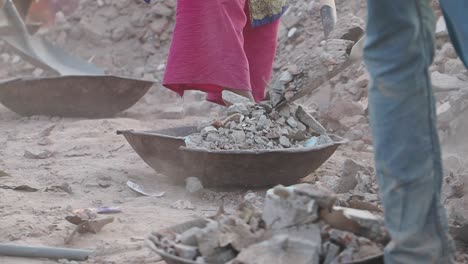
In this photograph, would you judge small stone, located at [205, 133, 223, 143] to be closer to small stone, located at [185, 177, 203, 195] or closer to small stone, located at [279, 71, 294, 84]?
small stone, located at [185, 177, 203, 195]

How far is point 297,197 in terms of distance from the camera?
2217 millimetres

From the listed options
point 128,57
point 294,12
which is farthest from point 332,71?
point 128,57

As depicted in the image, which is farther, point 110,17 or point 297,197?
point 110,17

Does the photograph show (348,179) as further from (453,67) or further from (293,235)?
(453,67)

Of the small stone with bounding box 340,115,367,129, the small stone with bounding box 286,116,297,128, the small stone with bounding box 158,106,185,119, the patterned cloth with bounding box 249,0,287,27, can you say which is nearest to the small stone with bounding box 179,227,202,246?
the small stone with bounding box 286,116,297,128

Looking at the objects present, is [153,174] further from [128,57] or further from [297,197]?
[128,57]

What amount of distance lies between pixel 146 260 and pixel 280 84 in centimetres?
156

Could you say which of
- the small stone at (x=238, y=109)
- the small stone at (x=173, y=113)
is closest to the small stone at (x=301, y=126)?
the small stone at (x=238, y=109)

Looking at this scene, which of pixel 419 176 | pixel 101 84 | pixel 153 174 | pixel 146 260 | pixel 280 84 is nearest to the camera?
pixel 419 176

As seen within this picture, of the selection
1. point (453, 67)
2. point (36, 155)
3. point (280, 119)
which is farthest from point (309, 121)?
point (36, 155)

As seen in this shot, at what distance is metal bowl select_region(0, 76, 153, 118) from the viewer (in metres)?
6.11

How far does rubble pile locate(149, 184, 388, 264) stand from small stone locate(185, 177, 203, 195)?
1.53 m

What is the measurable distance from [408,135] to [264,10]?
9.40 feet

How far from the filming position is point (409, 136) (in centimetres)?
204
